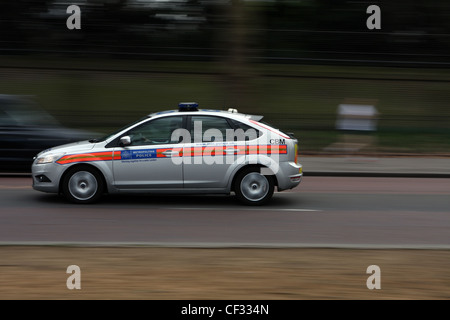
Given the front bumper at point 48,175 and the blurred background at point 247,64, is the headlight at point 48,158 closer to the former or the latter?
the front bumper at point 48,175

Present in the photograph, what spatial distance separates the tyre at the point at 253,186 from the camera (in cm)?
1013

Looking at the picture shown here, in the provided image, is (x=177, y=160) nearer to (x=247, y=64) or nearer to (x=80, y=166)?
(x=80, y=166)

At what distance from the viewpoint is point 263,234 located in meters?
8.18

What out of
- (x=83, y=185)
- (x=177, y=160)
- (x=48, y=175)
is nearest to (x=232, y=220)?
(x=177, y=160)

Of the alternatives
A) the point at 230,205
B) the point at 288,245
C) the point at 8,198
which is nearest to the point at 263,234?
the point at 288,245

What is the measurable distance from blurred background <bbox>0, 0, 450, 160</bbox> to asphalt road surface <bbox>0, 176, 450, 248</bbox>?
8.35 m

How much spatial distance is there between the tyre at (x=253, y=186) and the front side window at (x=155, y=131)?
50.3 inches

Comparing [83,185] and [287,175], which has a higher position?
[287,175]

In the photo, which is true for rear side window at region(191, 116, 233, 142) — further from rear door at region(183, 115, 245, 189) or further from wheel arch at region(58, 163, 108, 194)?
wheel arch at region(58, 163, 108, 194)

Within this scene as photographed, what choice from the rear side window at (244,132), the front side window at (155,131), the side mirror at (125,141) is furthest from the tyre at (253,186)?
the side mirror at (125,141)

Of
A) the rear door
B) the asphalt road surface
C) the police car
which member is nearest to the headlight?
the police car

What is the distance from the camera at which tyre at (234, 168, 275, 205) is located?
33.2ft

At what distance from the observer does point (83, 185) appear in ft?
33.0

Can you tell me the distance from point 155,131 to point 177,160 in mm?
602
